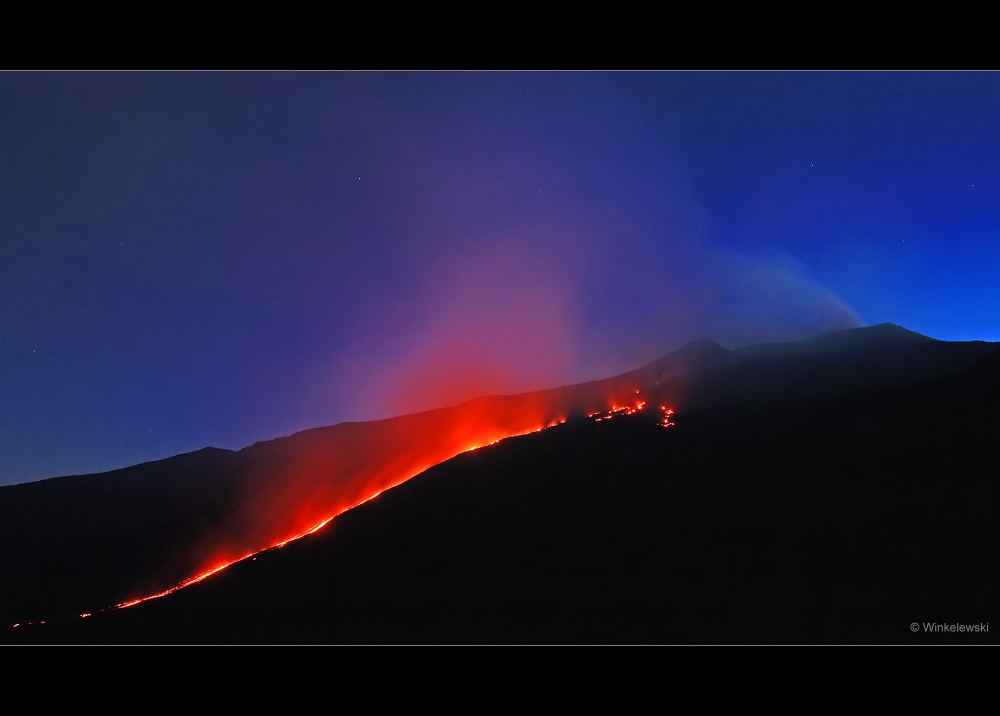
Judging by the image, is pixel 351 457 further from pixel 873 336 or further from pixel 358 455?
pixel 873 336

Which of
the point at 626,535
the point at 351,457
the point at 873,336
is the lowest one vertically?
the point at 626,535

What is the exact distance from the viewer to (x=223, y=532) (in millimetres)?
13312

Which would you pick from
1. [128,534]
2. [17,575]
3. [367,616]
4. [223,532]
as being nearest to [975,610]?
[367,616]

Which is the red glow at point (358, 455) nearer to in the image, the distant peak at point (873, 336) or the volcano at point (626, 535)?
the volcano at point (626, 535)

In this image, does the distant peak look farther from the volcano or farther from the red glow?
the red glow

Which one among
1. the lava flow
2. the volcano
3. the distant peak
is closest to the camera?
the volcano

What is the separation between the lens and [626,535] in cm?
949

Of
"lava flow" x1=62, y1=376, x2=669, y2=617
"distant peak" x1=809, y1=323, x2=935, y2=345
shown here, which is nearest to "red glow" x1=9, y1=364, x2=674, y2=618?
"lava flow" x1=62, y1=376, x2=669, y2=617

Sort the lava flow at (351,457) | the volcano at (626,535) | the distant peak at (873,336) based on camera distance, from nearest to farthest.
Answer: the volcano at (626,535), the lava flow at (351,457), the distant peak at (873,336)

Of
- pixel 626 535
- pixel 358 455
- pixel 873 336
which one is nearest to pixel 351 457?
pixel 358 455

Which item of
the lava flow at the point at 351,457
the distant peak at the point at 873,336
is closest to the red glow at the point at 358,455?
the lava flow at the point at 351,457

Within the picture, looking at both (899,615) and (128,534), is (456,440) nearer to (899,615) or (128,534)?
(128,534)

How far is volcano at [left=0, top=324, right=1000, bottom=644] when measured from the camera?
8125 mm

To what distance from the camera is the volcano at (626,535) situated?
26.7 ft
